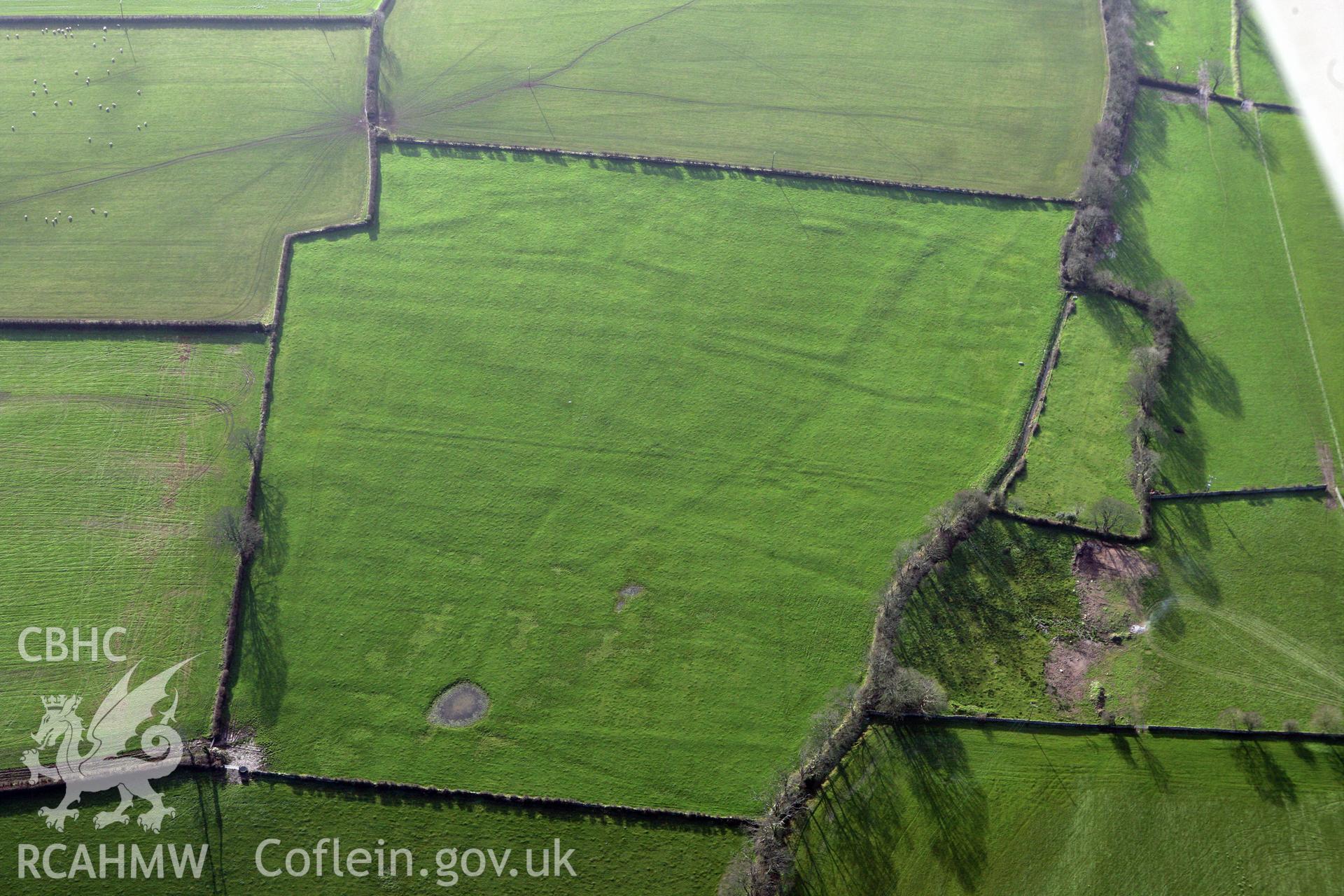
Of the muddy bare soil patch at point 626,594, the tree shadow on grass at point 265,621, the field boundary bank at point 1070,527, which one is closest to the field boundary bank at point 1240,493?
the field boundary bank at point 1070,527

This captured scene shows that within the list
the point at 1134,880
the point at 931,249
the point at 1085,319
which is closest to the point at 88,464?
the point at 931,249

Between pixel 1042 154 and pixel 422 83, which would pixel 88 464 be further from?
pixel 1042 154

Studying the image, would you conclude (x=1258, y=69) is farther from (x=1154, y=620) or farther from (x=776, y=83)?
(x=1154, y=620)

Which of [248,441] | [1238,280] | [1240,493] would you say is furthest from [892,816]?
[1238,280]

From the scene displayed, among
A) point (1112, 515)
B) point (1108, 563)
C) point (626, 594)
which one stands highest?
point (1112, 515)

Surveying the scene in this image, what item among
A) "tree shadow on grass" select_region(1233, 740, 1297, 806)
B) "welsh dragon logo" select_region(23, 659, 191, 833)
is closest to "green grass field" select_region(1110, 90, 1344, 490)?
"tree shadow on grass" select_region(1233, 740, 1297, 806)

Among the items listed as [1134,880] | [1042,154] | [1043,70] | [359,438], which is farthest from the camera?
[1043,70]

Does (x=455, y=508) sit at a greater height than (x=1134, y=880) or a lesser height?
greater

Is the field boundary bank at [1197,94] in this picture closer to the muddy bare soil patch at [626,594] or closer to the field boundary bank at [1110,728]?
the field boundary bank at [1110,728]
